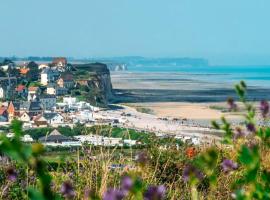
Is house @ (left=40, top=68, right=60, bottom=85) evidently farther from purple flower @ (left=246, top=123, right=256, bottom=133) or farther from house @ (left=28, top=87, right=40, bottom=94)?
purple flower @ (left=246, top=123, right=256, bottom=133)

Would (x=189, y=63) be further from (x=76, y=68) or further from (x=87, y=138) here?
(x=87, y=138)

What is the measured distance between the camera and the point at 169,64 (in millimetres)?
194250

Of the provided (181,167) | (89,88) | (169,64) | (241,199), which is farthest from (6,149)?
(169,64)

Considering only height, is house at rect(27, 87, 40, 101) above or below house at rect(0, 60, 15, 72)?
below

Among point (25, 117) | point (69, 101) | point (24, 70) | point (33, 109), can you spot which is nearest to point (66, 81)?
point (24, 70)

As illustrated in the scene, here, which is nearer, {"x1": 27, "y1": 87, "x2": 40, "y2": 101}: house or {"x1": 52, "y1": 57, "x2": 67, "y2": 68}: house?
{"x1": 27, "y1": 87, "x2": 40, "y2": 101}: house

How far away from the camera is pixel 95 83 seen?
5691cm

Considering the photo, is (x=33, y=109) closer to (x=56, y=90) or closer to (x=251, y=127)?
(x=56, y=90)

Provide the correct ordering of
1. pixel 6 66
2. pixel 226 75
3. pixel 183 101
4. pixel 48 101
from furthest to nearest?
pixel 226 75
pixel 6 66
pixel 183 101
pixel 48 101

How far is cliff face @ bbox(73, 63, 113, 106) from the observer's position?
50612mm

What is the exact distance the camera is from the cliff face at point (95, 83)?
50612 mm

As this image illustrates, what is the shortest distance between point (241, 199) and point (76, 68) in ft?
221

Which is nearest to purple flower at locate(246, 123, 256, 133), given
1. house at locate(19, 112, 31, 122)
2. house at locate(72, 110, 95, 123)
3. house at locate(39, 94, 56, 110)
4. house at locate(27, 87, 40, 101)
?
house at locate(72, 110, 95, 123)

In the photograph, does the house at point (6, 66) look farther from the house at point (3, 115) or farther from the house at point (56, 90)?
the house at point (3, 115)
